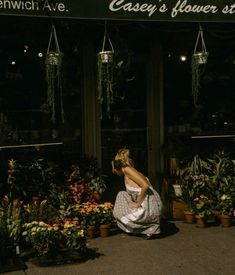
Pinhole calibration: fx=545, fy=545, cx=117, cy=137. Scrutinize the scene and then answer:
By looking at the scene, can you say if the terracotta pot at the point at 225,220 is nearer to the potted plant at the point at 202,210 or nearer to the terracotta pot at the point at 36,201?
the potted plant at the point at 202,210

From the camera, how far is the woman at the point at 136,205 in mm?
7254

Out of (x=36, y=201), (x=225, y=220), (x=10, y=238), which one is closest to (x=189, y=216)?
(x=225, y=220)

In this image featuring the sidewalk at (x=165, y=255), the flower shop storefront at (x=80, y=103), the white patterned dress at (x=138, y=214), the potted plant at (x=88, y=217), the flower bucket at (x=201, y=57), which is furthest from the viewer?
the flower bucket at (x=201, y=57)

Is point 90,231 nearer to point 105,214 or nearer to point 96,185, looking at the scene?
point 105,214

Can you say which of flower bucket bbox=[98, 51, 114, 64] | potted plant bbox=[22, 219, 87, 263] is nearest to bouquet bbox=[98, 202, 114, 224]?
potted plant bbox=[22, 219, 87, 263]

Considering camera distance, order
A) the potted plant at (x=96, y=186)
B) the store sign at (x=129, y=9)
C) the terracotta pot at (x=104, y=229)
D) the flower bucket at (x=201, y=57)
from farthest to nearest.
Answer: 1. the potted plant at (x=96, y=186)
2. the flower bucket at (x=201, y=57)
3. the terracotta pot at (x=104, y=229)
4. the store sign at (x=129, y=9)

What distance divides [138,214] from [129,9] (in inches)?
105

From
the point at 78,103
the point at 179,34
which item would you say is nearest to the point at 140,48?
the point at 179,34

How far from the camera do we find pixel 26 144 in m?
8.04

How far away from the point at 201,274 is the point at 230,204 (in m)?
2.12

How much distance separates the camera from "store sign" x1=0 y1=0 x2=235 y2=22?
21.2 feet

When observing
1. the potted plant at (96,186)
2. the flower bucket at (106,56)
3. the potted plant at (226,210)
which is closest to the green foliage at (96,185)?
the potted plant at (96,186)

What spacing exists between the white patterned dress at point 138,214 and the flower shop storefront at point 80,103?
7.9 inches

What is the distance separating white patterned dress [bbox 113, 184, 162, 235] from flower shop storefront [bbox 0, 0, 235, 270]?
20cm
